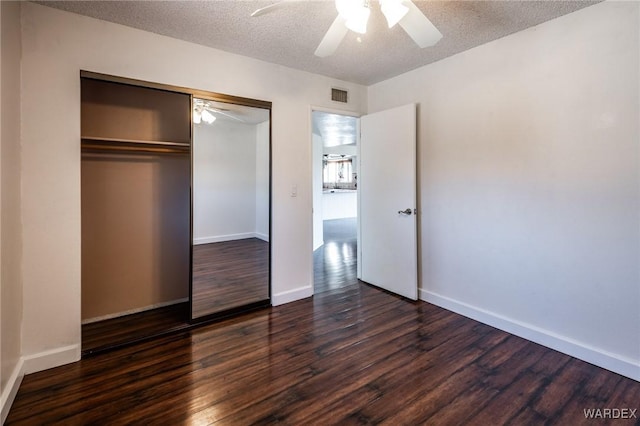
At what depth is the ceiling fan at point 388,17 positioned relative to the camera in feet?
5.26

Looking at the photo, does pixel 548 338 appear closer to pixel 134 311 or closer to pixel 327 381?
pixel 327 381

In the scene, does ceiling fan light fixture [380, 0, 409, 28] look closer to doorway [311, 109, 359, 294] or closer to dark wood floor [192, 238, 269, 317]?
doorway [311, 109, 359, 294]

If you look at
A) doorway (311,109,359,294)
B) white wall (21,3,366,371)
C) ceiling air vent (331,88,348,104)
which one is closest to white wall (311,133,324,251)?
doorway (311,109,359,294)

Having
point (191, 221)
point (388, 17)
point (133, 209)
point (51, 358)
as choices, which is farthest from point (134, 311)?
point (388, 17)

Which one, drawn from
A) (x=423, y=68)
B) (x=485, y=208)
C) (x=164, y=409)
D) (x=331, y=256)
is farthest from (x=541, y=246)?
(x=331, y=256)

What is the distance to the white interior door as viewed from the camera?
133 inches

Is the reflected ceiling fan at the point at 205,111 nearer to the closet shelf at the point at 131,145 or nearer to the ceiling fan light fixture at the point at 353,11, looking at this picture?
the closet shelf at the point at 131,145

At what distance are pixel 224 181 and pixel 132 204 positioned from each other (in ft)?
2.89

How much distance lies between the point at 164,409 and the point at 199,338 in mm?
848

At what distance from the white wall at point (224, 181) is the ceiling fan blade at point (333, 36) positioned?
1.40 m

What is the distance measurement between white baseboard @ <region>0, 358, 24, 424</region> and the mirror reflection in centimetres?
117

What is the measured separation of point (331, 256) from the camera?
5391mm

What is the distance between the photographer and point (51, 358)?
7.23 feet

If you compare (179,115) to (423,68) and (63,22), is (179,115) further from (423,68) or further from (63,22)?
(423,68)
